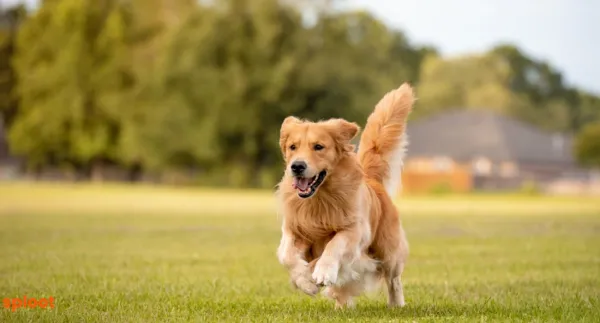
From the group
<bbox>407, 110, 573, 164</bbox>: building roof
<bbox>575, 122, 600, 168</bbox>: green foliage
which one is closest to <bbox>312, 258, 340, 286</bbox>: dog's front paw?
<bbox>407, 110, 573, 164</bbox>: building roof

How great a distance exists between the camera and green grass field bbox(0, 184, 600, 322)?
7836 mm

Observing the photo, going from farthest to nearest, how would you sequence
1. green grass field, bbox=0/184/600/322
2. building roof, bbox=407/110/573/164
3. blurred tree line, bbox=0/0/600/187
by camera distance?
building roof, bbox=407/110/573/164
blurred tree line, bbox=0/0/600/187
green grass field, bbox=0/184/600/322

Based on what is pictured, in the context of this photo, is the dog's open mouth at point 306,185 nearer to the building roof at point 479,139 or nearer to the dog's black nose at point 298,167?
the dog's black nose at point 298,167

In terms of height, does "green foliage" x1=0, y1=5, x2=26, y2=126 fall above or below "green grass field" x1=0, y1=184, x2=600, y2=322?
above

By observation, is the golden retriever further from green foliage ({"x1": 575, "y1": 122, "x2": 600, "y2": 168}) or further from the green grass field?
green foliage ({"x1": 575, "y1": 122, "x2": 600, "y2": 168})

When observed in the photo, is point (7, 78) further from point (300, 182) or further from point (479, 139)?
point (300, 182)

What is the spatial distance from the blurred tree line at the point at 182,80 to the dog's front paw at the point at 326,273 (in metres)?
49.8

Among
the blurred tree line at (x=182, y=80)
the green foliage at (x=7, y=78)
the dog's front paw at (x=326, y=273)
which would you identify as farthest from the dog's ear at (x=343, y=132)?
the green foliage at (x=7, y=78)

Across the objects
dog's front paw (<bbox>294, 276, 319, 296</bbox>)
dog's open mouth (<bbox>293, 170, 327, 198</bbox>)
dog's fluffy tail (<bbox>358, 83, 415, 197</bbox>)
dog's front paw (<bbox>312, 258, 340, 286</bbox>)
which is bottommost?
dog's front paw (<bbox>294, 276, 319, 296</bbox>)

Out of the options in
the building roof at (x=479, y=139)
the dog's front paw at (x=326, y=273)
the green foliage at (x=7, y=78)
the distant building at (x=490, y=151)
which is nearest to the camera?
the dog's front paw at (x=326, y=273)

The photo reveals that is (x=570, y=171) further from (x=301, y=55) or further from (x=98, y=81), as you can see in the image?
(x=98, y=81)

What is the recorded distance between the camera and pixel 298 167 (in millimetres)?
7535

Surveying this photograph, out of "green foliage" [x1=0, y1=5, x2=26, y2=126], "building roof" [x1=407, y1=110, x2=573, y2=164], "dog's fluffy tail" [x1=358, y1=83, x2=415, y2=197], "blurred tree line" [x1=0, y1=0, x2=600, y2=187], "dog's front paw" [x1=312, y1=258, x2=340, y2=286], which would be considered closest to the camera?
"dog's front paw" [x1=312, y1=258, x2=340, y2=286]

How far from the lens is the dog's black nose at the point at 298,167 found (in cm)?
751
